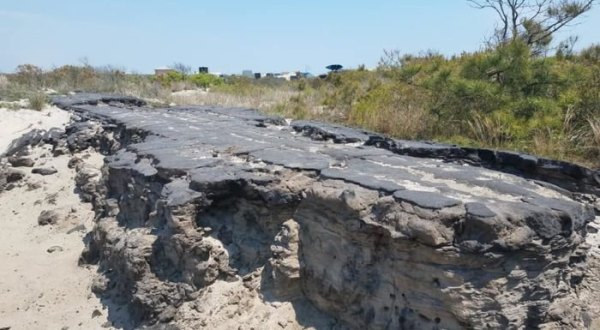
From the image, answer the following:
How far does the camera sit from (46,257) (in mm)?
5695

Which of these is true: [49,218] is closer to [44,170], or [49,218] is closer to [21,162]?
[44,170]

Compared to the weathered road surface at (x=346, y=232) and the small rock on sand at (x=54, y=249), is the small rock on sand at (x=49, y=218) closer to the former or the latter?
the small rock on sand at (x=54, y=249)

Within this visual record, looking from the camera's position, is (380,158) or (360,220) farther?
(380,158)

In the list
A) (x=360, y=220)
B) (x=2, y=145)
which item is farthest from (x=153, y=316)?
(x=2, y=145)

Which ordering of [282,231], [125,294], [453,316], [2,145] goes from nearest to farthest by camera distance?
[453,316], [282,231], [125,294], [2,145]

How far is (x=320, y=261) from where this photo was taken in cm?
360

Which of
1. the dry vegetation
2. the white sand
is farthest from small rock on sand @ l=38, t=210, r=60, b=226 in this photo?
the dry vegetation

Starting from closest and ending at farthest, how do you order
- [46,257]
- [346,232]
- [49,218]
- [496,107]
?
[346,232]
[46,257]
[49,218]
[496,107]

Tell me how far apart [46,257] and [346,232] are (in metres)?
3.76

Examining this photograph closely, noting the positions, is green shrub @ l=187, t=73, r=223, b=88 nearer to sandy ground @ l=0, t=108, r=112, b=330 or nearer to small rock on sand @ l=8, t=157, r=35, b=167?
small rock on sand @ l=8, t=157, r=35, b=167

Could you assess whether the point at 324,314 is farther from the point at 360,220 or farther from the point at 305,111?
the point at 305,111

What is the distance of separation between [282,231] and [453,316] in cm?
139

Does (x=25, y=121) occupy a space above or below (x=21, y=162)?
above

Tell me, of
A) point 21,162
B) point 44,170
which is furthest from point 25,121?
point 44,170
